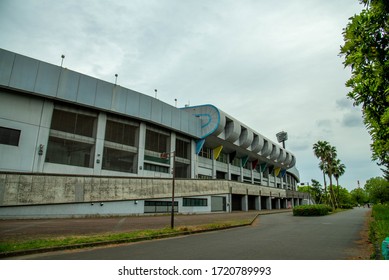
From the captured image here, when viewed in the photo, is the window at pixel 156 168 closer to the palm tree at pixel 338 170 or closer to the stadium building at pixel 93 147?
the stadium building at pixel 93 147

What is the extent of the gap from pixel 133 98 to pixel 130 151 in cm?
699

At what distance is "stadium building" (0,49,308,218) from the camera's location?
2258 centimetres

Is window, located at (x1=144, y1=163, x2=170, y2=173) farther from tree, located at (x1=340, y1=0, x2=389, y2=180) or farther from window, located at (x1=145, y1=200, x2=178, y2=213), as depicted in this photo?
tree, located at (x1=340, y1=0, x2=389, y2=180)

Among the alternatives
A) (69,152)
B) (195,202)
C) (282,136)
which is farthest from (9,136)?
(282,136)

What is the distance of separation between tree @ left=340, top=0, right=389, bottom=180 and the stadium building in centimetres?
1076

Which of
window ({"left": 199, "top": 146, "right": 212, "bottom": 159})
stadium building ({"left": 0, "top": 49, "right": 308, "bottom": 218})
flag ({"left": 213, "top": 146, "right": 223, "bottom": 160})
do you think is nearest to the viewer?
stadium building ({"left": 0, "top": 49, "right": 308, "bottom": 218})

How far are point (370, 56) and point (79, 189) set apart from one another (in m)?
23.9

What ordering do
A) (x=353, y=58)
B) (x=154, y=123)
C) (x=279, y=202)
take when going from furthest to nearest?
(x=279, y=202) → (x=154, y=123) → (x=353, y=58)

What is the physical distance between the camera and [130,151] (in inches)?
1308

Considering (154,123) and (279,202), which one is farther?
(279,202)

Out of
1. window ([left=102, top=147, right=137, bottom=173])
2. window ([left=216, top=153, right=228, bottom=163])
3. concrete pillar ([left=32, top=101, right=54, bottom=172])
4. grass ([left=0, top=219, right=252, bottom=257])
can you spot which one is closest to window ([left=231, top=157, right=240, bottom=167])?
window ([left=216, top=153, right=228, bottom=163])

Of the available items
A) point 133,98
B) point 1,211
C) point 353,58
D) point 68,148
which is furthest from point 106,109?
point 353,58

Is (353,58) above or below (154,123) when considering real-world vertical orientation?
below
